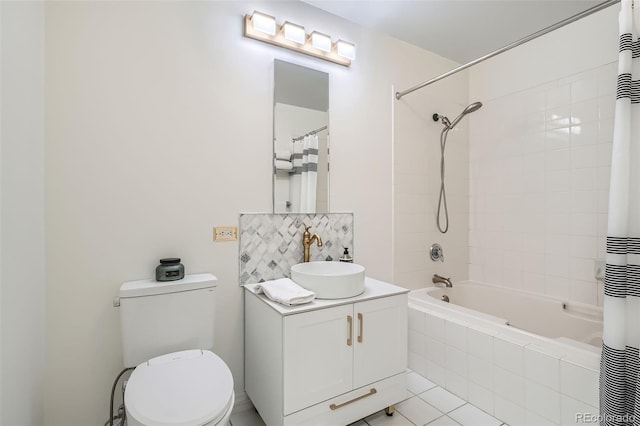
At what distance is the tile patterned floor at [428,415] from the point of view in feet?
5.33

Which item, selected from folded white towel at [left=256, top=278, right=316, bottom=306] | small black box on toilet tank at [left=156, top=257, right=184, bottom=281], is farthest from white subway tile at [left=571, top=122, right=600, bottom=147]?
small black box on toilet tank at [left=156, top=257, right=184, bottom=281]

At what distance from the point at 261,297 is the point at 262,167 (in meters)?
0.78

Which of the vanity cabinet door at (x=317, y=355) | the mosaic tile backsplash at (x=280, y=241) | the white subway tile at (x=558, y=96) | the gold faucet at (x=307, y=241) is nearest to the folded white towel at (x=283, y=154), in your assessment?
the mosaic tile backsplash at (x=280, y=241)

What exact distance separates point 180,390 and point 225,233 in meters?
0.82

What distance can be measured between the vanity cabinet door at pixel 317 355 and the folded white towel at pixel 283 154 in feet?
3.18

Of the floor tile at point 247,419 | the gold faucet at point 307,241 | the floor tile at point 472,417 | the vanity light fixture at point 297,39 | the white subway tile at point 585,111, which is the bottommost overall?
the floor tile at point 247,419

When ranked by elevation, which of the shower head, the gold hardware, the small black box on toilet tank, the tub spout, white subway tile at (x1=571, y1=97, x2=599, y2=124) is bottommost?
the gold hardware

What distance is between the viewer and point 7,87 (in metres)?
1.05

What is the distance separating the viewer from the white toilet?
1.03m

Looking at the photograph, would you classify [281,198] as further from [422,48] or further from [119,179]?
[422,48]

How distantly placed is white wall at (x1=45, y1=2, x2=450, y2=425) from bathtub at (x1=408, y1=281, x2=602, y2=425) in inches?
49.7

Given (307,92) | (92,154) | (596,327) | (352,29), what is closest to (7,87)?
(92,154)

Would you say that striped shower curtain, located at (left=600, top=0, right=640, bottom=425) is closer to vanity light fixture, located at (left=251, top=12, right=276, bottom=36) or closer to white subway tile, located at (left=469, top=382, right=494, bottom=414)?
white subway tile, located at (left=469, top=382, right=494, bottom=414)

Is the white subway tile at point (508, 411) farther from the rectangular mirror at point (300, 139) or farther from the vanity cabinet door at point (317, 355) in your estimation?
the rectangular mirror at point (300, 139)
